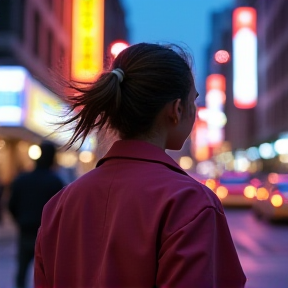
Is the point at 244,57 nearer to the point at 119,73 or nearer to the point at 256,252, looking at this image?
the point at 256,252

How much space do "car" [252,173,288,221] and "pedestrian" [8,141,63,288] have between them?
14.7 m

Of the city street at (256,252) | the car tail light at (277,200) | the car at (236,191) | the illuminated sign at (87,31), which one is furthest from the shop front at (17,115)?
the car tail light at (277,200)

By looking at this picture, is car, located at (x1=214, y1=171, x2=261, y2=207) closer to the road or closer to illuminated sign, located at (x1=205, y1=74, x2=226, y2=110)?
the road

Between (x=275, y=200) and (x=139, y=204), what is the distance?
19630 millimetres

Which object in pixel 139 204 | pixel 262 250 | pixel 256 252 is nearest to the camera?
pixel 139 204

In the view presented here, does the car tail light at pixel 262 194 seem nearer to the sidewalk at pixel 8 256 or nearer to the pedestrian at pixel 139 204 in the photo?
the sidewalk at pixel 8 256

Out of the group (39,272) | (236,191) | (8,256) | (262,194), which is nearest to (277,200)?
(262,194)

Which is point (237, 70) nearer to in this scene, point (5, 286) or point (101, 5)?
point (101, 5)

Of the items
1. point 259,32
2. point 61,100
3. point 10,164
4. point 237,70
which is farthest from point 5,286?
point 259,32

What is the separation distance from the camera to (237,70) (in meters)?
39.9

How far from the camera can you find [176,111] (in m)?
2.03

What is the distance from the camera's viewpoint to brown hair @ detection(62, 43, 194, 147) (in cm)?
201

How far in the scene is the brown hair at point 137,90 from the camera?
6.58ft

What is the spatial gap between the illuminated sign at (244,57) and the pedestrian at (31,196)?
26.8m
